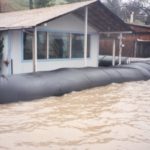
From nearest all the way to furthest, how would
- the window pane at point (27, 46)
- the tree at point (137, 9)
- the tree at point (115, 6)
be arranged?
the window pane at point (27, 46), the tree at point (137, 9), the tree at point (115, 6)

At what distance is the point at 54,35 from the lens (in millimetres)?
14414

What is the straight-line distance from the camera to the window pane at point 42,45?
13.8 metres

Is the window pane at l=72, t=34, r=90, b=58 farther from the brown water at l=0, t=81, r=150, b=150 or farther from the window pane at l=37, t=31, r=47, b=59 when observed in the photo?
the brown water at l=0, t=81, r=150, b=150

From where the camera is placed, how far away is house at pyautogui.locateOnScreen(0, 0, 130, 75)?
12391 mm

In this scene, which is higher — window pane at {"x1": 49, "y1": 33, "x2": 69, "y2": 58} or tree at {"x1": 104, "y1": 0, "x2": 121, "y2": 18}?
tree at {"x1": 104, "y1": 0, "x2": 121, "y2": 18}

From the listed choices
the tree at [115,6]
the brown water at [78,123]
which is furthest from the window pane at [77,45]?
the tree at [115,6]

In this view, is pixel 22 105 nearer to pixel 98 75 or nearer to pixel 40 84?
pixel 40 84

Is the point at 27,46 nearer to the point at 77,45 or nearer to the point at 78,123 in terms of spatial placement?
the point at 77,45

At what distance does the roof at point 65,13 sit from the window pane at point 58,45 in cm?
120

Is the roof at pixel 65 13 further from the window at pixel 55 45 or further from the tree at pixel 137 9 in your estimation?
the tree at pixel 137 9

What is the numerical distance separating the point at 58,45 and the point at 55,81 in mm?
4694

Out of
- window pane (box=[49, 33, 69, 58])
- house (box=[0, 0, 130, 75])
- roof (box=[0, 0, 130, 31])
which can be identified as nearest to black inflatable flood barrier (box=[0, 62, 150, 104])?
house (box=[0, 0, 130, 75])

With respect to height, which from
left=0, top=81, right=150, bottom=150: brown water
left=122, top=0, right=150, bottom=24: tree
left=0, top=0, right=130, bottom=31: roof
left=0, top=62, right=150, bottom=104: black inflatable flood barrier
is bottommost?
left=0, top=81, right=150, bottom=150: brown water

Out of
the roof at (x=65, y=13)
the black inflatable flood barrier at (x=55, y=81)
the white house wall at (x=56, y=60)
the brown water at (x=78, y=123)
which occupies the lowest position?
the brown water at (x=78, y=123)
